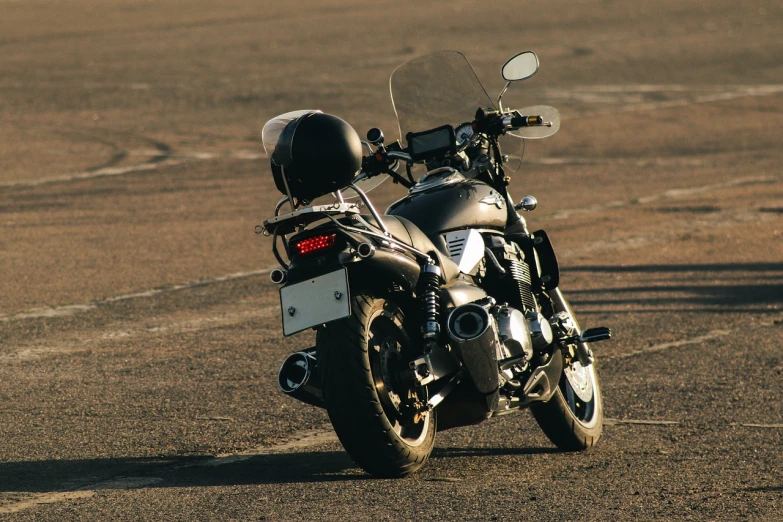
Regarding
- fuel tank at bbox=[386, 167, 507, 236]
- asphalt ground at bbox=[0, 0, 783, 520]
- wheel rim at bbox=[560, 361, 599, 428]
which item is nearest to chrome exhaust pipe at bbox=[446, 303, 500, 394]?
asphalt ground at bbox=[0, 0, 783, 520]

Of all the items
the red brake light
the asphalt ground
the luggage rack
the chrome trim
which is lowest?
the asphalt ground

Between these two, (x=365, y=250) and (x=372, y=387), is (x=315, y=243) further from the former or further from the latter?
(x=372, y=387)

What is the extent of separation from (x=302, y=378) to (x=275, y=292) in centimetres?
528

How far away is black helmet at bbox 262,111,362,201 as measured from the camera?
5336mm

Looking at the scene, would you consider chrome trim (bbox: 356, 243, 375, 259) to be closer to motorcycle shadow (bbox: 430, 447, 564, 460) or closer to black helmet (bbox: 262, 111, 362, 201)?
black helmet (bbox: 262, 111, 362, 201)

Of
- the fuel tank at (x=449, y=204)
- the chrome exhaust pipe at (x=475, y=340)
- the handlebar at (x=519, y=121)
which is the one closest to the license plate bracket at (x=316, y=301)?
the chrome exhaust pipe at (x=475, y=340)

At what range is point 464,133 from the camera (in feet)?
21.4

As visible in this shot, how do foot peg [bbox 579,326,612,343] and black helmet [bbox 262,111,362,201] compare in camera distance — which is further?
foot peg [bbox 579,326,612,343]

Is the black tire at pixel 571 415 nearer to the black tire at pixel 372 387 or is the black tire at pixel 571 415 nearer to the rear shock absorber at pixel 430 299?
the black tire at pixel 372 387

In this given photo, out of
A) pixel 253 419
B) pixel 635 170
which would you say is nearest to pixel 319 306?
pixel 253 419

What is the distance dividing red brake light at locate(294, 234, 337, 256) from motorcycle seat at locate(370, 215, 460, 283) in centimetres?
31

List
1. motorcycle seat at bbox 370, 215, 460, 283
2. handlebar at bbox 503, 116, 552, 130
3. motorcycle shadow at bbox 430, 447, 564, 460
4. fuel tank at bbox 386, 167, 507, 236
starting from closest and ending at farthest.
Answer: motorcycle seat at bbox 370, 215, 460, 283, fuel tank at bbox 386, 167, 507, 236, motorcycle shadow at bbox 430, 447, 564, 460, handlebar at bbox 503, 116, 552, 130

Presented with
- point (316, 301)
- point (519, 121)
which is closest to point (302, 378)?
point (316, 301)

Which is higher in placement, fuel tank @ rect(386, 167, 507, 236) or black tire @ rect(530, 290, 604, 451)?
fuel tank @ rect(386, 167, 507, 236)
